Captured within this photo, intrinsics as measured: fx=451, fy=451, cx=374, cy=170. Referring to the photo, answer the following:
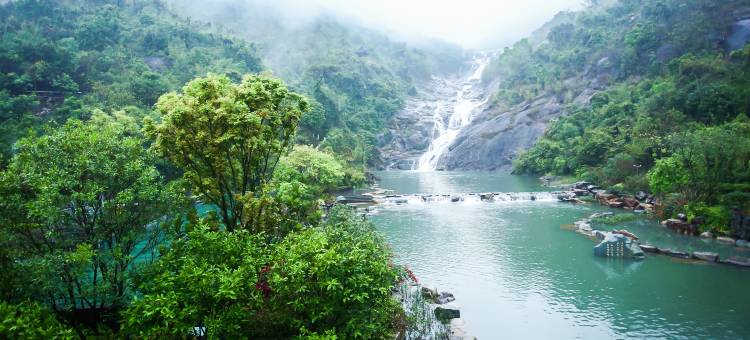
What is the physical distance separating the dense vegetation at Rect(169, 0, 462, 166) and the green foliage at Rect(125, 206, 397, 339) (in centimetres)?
3634

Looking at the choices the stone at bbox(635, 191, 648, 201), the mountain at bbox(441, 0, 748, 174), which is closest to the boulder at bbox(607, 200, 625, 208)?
the stone at bbox(635, 191, 648, 201)

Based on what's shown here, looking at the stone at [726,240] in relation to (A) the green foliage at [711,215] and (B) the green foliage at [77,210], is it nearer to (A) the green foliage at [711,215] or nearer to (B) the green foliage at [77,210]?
(A) the green foliage at [711,215]

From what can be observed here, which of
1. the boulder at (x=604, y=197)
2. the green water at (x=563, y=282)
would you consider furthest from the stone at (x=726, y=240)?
the boulder at (x=604, y=197)

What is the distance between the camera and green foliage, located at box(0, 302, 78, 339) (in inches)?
221

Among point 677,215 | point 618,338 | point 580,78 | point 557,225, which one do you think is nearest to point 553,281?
point 618,338

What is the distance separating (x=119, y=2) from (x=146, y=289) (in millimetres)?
90135

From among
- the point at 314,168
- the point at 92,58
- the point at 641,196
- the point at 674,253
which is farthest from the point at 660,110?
the point at 92,58

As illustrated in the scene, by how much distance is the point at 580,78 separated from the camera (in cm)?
6662

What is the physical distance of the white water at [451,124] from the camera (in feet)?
221

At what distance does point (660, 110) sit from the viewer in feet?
119

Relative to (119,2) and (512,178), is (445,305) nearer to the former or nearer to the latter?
(512,178)

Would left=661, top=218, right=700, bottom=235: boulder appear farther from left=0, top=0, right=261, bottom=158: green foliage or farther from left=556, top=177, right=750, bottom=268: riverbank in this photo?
left=0, top=0, right=261, bottom=158: green foliage

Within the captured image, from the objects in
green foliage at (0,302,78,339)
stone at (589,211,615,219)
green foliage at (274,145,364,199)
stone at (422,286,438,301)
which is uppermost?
green foliage at (274,145,364,199)

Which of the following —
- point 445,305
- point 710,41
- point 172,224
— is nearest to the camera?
point 172,224
